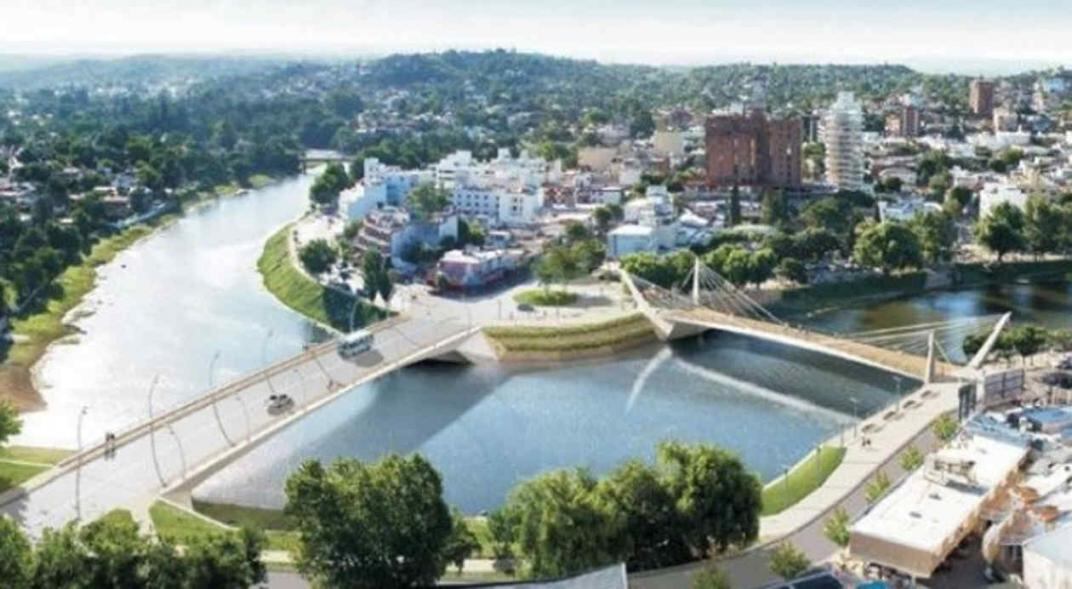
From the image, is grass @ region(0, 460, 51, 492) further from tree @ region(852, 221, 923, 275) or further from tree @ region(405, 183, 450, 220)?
tree @ region(852, 221, 923, 275)

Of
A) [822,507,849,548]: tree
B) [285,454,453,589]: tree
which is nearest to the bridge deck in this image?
[822,507,849,548]: tree

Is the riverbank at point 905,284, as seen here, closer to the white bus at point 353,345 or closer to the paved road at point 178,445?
the white bus at point 353,345

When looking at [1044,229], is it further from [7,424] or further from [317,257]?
[7,424]

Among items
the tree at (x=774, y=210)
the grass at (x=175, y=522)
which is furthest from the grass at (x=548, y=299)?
the grass at (x=175, y=522)

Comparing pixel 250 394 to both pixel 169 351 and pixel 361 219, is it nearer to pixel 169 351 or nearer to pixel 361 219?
pixel 169 351

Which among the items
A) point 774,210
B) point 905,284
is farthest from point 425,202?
point 905,284

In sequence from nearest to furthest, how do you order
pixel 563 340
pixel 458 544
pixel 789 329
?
pixel 458 544 → pixel 789 329 → pixel 563 340
